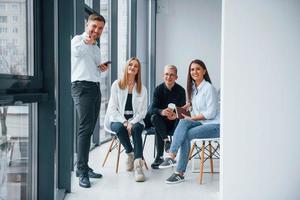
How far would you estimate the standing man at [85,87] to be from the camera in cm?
313

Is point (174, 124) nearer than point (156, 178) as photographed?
No

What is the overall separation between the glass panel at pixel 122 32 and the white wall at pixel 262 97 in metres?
3.34

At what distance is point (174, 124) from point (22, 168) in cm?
204

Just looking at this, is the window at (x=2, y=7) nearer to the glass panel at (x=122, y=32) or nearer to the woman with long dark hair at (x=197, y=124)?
the woman with long dark hair at (x=197, y=124)

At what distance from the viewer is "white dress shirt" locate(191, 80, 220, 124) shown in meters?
3.40

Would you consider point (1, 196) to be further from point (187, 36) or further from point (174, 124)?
point (187, 36)

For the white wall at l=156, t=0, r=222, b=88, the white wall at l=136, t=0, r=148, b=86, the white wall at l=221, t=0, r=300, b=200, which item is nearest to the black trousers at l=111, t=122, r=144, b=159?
the white wall at l=221, t=0, r=300, b=200

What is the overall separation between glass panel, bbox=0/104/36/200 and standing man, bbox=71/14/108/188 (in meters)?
0.76

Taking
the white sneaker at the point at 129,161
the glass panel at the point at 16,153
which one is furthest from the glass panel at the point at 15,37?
the white sneaker at the point at 129,161

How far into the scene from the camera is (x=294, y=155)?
2.55 m

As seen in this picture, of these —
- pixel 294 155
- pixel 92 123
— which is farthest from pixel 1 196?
pixel 294 155

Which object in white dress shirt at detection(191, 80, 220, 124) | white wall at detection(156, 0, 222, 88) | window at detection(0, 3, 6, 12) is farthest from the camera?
white wall at detection(156, 0, 222, 88)

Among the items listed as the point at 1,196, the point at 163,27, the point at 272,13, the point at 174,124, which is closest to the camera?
the point at 1,196

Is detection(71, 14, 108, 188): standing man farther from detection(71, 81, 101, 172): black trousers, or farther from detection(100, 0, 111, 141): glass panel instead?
detection(100, 0, 111, 141): glass panel
